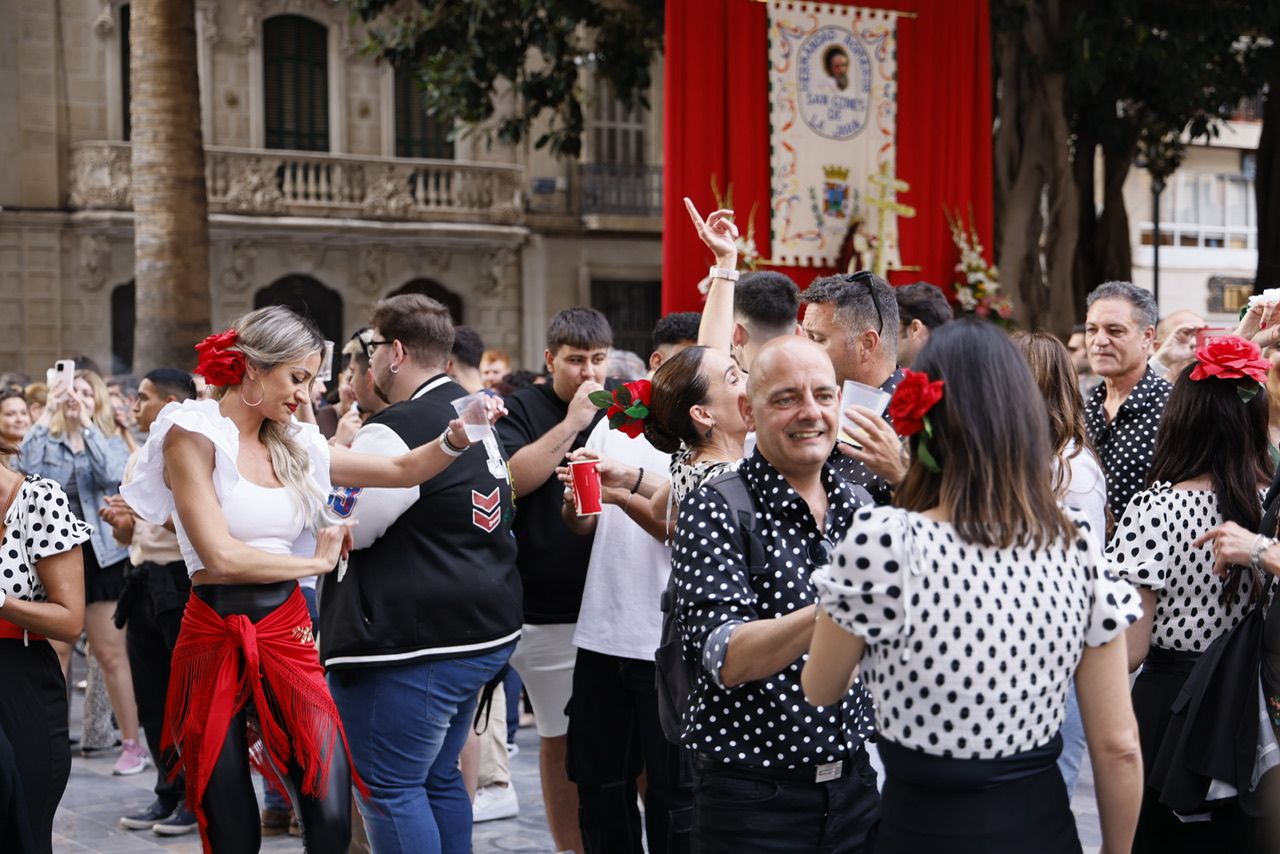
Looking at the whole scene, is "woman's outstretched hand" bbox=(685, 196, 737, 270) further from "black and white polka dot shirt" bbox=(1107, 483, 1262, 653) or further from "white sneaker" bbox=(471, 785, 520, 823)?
"white sneaker" bbox=(471, 785, 520, 823)

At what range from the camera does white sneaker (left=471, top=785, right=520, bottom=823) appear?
22.6ft

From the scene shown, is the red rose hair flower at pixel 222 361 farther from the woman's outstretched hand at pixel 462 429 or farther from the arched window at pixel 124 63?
the arched window at pixel 124 63

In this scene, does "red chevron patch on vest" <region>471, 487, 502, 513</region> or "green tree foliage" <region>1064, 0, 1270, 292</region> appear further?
"green tree foliage" <region>1064, 0, 1270, 292</region>

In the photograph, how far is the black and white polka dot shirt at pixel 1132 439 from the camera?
5.81 metres

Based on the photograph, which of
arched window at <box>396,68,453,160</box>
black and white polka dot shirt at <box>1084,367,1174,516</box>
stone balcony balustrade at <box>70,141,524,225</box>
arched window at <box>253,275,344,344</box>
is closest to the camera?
black and white polka dot shirt at <box>1084,367,1174,516</box>

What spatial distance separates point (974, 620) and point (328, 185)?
24369mm

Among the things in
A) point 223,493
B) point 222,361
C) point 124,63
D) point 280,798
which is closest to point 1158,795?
point 223,493

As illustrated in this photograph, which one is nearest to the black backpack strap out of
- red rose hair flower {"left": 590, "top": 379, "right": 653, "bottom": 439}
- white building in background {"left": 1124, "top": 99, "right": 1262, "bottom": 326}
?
red rose hair flower {"left": 590, "top": 379, "right": 653, "bottom": 439}

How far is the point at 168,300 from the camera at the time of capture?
46.0 feet

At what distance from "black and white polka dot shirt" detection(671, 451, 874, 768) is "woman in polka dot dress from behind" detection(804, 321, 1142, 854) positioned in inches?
15.1

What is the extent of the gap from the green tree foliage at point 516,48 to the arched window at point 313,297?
11.2m

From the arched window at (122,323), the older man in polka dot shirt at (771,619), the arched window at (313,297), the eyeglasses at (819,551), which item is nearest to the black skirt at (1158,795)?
the older man in polka dot shirt at (771,619)

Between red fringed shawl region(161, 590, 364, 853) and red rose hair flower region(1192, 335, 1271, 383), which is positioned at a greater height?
→ red rose hair flower region(1192, 335, 1271, 383)

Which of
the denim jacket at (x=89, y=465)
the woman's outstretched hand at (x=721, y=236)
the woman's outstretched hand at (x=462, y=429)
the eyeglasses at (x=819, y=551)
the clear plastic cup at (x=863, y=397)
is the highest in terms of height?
the woman's outstretched hand at (x=721, y=236)
